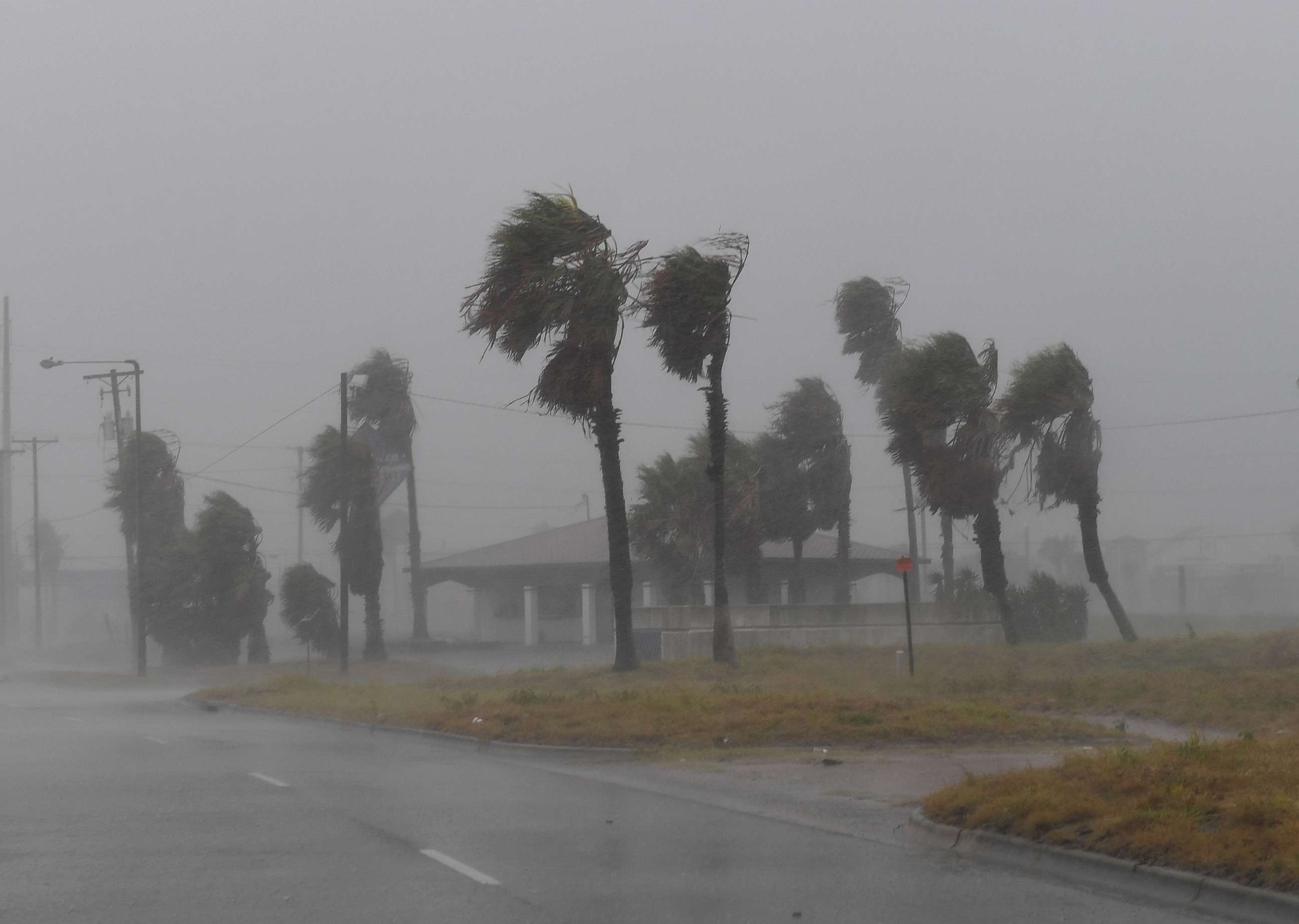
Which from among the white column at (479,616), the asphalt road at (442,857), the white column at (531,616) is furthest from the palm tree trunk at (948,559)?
the asphalt road at (442,857)

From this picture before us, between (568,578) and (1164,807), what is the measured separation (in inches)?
2061

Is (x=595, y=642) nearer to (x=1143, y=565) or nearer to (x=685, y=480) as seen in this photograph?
(x=685, y=480)

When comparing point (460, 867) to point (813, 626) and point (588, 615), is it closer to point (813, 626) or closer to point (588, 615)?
point (813, 626)

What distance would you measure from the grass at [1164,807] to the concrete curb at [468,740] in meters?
7.63

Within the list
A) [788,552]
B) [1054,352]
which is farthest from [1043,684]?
[788,552]

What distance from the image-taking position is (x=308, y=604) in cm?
5566

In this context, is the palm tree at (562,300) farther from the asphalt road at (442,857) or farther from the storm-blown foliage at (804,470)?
the storm-blown foliage at (804,470)

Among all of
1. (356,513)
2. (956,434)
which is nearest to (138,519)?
(356,513)

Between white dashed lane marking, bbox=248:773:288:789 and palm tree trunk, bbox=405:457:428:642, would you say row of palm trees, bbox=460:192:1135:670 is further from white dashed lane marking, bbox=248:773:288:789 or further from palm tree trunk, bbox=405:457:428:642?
palm tree trunk, bbox=405:457:428:642

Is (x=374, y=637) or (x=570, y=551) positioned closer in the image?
(x=374, y=637)

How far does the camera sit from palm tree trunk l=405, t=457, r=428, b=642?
2430 inches

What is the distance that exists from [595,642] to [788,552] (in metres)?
10.5

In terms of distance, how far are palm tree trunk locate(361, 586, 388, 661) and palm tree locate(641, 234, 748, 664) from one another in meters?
22.9

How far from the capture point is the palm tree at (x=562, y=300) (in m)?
30.8
